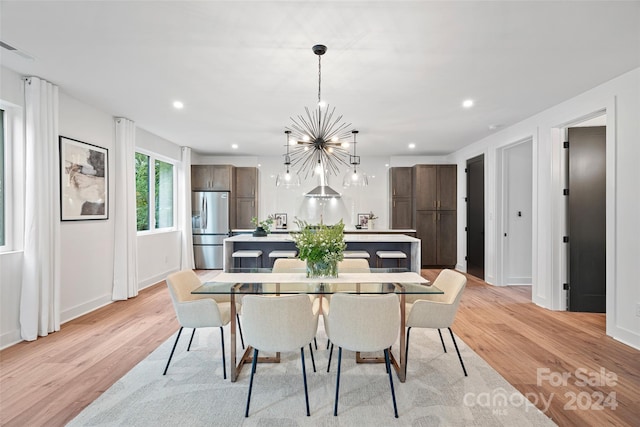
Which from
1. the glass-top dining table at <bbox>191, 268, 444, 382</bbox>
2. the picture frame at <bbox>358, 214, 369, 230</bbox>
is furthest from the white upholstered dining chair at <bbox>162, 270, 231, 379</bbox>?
the picture frame at <bbox>358, 214, 369, 230</bbox>

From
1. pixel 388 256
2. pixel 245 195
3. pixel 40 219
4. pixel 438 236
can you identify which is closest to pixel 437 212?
pixel 438 236

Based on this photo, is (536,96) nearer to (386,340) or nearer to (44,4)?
(386,340)

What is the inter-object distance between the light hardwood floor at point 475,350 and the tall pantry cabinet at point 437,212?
281cm

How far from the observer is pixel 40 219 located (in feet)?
11.3

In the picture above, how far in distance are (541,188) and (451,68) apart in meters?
2.43

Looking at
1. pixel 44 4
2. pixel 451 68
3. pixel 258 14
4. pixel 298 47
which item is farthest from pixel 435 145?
pixel 44 4

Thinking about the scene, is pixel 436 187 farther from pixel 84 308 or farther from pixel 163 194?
pixel 84 308

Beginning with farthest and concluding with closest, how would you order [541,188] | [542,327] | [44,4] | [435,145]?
1. [435,145]
2. [541,188]
3. [542,327]
4. [44,4]

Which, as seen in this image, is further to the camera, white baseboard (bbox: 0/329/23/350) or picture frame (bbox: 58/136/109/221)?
picture frame (bbox: 58/136/109/221)

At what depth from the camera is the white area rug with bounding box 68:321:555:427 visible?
2.12m

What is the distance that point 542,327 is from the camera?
12.5ft

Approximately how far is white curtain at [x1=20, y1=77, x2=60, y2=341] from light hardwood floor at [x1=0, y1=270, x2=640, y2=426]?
0.86 feet

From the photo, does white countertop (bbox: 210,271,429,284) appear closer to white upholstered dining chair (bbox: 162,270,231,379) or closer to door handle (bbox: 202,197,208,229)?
white upholstered dining chair (bbox: 162,270,231,379)

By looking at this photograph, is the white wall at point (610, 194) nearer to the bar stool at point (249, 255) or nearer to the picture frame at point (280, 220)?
the bar stool at point (249, 255)
